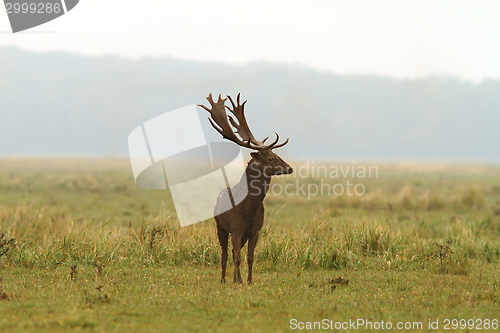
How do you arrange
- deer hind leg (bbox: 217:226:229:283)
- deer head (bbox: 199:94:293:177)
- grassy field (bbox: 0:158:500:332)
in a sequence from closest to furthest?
1. grassy field (bbox: 0:158:500:332)
2. deer head (bbox: 199:94:293:177)
3. deer hind leg (bbox: 217:226:229:283)

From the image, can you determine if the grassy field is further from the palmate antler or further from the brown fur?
the palmate antler

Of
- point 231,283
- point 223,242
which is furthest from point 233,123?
point 231,283

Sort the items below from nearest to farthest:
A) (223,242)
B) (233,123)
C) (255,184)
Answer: (255,184), (233,123), (223,242)

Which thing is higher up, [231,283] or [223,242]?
[223,242]

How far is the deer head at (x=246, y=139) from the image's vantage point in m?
9.05

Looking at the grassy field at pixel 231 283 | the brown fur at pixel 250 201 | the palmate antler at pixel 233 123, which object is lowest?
the grassy field at pixel 231 283

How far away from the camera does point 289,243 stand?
42.5 ft

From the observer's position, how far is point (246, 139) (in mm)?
9523

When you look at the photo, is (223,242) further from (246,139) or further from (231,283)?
(246,139)

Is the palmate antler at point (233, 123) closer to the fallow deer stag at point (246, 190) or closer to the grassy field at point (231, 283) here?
the fallow deer stag at point (246, 190)

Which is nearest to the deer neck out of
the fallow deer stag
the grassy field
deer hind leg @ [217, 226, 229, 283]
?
the fallow deer stag

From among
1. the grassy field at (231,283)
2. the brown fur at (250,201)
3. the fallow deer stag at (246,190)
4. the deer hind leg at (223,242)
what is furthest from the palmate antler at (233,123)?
the grassy field at (231,283)

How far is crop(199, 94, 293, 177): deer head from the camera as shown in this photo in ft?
29.7

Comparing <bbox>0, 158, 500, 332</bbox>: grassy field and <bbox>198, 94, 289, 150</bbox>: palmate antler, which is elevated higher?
<bbox>198, 94, 289, 150</bbox>: palmate antler
